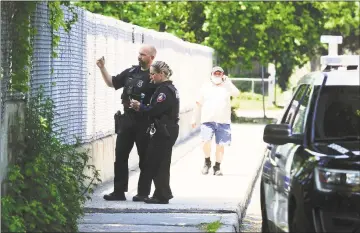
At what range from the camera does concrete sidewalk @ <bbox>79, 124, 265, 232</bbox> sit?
11.8m

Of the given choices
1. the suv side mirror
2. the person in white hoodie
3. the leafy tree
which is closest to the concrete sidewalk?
the person in white hoodie

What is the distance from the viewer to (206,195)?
50.2ft

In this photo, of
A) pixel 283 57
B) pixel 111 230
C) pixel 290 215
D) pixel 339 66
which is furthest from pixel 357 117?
pixel 283 57

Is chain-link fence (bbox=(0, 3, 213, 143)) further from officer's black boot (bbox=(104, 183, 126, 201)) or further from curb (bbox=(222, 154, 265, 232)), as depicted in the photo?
curb (bbox=(222, 154, 265, 232))

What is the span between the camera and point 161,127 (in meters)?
13.9

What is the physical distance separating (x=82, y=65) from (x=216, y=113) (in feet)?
11.2

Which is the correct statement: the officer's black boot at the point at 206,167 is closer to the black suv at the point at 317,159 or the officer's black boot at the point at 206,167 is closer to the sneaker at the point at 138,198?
the sneaker at the point at 138,198

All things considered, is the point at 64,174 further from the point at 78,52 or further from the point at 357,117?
the point at 78,52

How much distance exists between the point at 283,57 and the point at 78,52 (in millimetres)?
35567

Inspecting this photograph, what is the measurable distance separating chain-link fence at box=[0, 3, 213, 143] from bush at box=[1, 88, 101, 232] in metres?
0.46

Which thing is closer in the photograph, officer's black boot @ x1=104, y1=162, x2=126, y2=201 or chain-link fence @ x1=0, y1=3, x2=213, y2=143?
chain-link fence @ x1=0, y1=3, x2=213, y2=143

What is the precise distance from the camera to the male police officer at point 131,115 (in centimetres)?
1409

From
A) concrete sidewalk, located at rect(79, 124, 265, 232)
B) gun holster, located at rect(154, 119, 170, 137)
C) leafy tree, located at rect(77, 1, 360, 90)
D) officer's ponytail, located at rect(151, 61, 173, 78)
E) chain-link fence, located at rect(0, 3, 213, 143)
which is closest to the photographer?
concrete sidewalk, located at rect(79, 124, 265, 232)

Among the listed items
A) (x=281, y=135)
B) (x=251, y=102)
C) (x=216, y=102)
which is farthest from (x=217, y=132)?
(x=251, y=102)
